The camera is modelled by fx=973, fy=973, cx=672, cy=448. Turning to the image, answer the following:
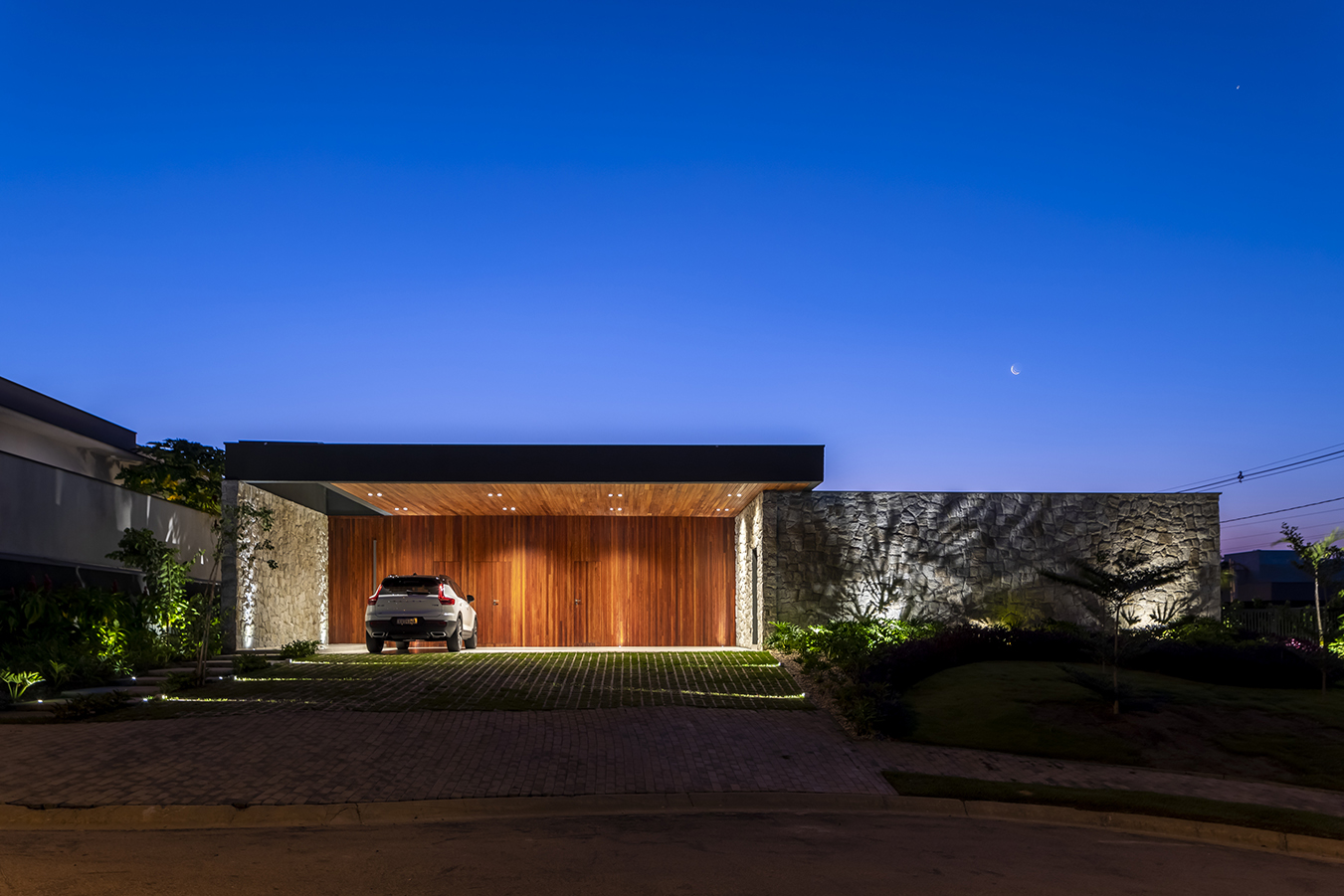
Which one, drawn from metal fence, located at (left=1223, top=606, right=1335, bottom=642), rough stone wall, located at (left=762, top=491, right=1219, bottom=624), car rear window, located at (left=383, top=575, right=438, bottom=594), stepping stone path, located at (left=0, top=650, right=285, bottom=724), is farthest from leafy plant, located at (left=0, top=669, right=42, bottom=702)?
metal fence, located at (left=1223, top=606, right=1335, bottom=642)

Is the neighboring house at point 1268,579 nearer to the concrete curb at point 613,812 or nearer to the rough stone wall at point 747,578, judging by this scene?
the rough stone wall at point 747,578

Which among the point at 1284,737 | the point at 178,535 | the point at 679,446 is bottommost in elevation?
the point at 1284,737

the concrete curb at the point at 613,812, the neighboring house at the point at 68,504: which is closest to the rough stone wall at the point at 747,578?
the concrete curb at the point at 613,812

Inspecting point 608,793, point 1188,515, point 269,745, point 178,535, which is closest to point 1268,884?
point 608,793

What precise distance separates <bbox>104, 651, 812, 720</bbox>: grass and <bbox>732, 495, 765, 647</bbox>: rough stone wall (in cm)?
253

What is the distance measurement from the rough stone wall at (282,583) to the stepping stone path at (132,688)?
1365 millimetres

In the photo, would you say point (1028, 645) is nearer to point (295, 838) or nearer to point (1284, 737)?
point (1284, 737)

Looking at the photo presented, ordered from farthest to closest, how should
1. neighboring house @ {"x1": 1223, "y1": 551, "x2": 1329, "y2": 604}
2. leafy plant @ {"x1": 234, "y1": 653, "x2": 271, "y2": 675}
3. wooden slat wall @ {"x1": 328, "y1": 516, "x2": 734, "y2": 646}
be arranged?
neighboring house @ {"x1": 1223, "y1": 551, "x2": 1329, "y2": 604}
wooden slat wall @ {"x1": 328, "y1": 516, "x2": 734, "y2": 646}
leafy plant @ {"x1": 234, "y1": 653, "x2": 271, "y2": 675}

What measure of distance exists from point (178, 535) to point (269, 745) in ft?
37.7

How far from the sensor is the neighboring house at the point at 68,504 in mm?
14492

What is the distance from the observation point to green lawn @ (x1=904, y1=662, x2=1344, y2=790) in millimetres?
10516

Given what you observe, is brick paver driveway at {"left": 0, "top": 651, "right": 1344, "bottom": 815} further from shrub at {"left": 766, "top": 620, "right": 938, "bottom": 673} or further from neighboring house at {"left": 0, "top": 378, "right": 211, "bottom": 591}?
neighboring house at {"left": 0, "top": 378, "right": 211, "bottom": 591}

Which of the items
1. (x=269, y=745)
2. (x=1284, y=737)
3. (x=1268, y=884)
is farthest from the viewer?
(x=1284, y=737)

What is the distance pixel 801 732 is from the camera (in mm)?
11203
